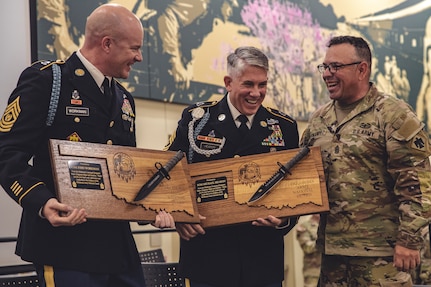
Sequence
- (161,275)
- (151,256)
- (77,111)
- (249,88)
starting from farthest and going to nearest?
(151,256) < (161,275) < (249,88) < (77,111)

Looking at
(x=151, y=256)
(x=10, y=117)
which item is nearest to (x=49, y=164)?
(x=10, y=117)

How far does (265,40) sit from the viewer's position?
736 cm

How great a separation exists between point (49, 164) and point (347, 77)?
152cm

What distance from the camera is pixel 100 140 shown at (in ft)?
8.30

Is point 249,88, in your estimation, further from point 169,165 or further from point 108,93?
point 108,93

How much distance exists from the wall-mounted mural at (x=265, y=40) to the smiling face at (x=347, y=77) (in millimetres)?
2356

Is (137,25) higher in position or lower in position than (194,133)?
higher

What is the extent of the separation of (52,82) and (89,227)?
0.54 metres

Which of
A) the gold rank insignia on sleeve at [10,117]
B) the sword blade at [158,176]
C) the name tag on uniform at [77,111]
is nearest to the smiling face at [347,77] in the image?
the sword blade at [158,176]

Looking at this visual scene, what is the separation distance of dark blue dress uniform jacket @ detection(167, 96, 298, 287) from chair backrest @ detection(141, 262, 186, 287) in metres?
0.85

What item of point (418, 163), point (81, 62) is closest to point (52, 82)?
point (81, 62)

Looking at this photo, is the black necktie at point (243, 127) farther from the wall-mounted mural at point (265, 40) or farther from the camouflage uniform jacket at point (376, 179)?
the wall-mounted mural at point (265, 40)

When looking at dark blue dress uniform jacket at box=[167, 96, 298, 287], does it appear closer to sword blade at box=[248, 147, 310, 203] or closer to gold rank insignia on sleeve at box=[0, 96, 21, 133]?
sword blade at box=[248, 147, 310, 203]

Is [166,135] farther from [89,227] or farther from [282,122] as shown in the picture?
→ [89,227]
